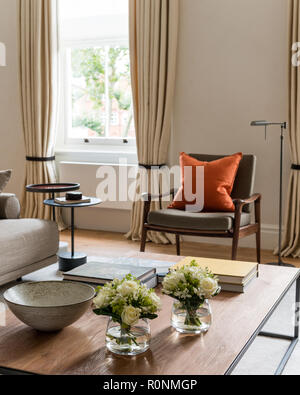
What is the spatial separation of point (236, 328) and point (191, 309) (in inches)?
6.7

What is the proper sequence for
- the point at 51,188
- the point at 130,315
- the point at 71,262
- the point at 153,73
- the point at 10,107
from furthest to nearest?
the point at 10,107
the point at 153,73
the point at 51,188
the point at 71,262
the point at 130,315

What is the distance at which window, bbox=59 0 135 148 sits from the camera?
5.31 metres

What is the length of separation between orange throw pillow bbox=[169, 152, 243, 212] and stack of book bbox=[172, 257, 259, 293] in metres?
1.61

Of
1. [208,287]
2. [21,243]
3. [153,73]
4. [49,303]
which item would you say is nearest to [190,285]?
[208,287]

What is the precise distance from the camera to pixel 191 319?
1.75 metres

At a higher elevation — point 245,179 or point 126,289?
point 245,179

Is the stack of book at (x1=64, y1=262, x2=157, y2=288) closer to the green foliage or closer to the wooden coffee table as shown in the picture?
the wooden coffee table

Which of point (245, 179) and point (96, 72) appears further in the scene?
point (96, 72)

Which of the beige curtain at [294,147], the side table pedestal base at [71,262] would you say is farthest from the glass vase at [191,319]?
the beige curtain at [294,147]

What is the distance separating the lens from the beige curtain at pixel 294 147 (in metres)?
4.27

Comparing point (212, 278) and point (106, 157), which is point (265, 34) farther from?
point (212, 278)

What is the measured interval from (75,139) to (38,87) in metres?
0.65

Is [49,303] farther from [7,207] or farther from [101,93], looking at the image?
[101,93]
